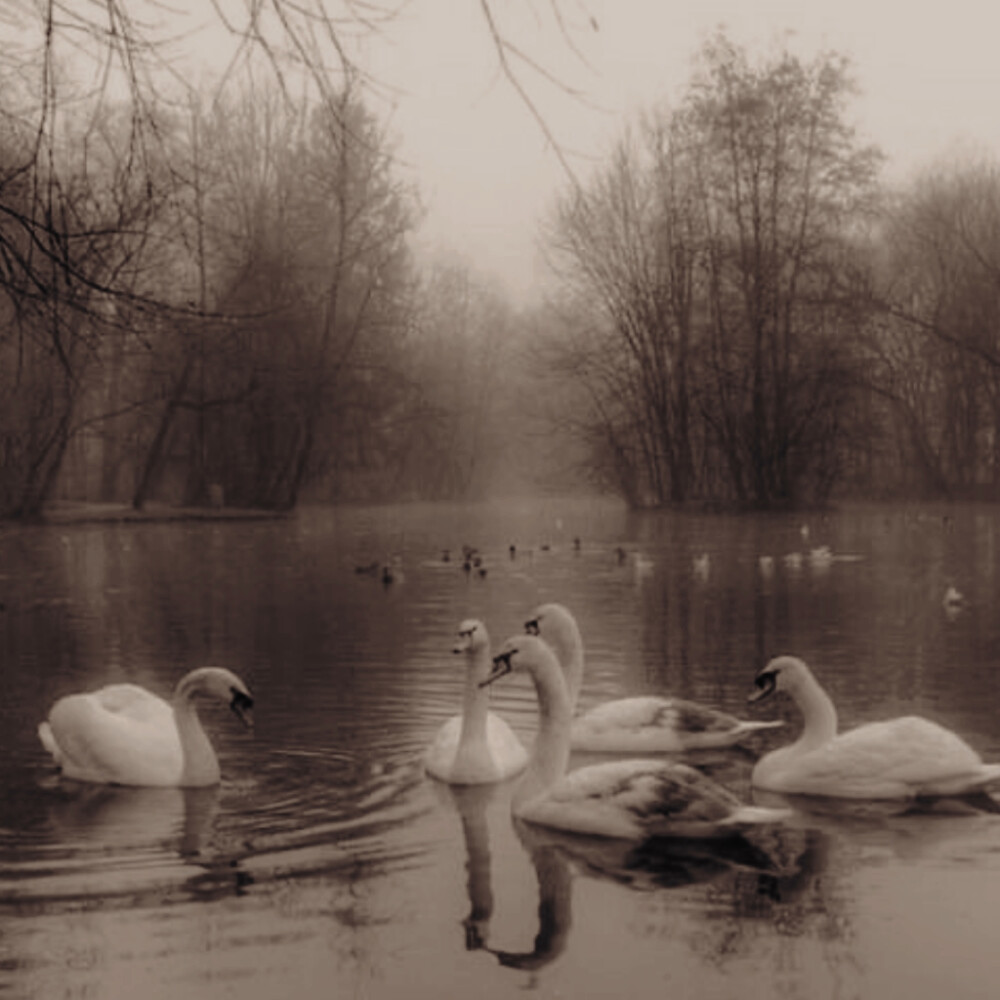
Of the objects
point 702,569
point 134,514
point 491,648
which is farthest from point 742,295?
point 491,648

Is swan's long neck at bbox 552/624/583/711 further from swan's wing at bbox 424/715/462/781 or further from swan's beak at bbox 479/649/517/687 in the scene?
swan's beak at bbox 479/649/517/687

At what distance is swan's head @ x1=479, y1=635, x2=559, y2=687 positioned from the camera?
9406 millimetres

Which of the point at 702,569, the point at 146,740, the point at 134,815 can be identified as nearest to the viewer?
the point at 134,815

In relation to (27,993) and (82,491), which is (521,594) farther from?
(82,491)

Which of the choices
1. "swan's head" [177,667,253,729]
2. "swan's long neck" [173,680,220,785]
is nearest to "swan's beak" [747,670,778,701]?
"swan's head" [177,667,253,729]

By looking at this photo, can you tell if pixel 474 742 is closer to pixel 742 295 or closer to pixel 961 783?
pixel 961 783

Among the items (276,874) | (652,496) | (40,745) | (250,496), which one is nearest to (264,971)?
(276,874)

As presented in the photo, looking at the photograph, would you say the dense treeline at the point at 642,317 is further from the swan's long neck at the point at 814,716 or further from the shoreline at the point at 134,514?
the swan's long neck at the point at 814,716

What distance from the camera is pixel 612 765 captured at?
8.45 m

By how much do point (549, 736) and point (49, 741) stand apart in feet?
10.5

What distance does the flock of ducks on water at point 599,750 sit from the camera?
8164 millimetres

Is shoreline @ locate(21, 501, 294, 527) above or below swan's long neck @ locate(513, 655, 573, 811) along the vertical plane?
above

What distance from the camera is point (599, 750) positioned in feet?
34.8

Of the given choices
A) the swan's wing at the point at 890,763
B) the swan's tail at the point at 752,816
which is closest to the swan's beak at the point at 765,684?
the swan's wing at the point at 890,763
